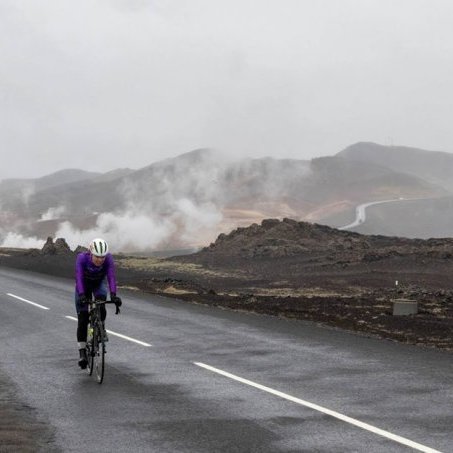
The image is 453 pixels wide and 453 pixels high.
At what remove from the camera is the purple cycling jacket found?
10242 millimetres

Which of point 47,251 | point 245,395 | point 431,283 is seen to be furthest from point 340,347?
point 47,251

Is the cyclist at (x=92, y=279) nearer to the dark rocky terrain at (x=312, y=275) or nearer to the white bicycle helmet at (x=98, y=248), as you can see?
the white bicycle helmet at (x=98, y=248)

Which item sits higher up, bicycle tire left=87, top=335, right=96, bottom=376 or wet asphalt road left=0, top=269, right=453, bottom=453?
bicycle tire left=87, top=335, right=96, bottom=376

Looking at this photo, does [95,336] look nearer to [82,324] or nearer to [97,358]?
[97,358]

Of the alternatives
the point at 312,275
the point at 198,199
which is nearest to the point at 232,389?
the point at 312,275

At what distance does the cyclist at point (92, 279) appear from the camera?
33.1ft

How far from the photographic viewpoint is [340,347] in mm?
13312

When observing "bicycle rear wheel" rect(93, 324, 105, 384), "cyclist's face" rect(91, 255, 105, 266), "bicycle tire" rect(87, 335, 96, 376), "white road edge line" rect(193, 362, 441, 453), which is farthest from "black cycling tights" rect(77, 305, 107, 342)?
"white road edge line" rect(193, 362, 441, 453)

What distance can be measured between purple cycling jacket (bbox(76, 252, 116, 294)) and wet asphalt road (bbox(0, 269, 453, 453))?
1369 millimetres

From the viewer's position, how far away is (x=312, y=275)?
1515 inches

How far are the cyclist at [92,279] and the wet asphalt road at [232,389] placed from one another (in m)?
0.73

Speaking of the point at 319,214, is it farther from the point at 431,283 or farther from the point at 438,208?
the point at 431,283

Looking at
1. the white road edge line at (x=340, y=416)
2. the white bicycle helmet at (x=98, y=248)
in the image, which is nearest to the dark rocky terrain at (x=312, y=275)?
the white road edge line at (x=340, y=416)

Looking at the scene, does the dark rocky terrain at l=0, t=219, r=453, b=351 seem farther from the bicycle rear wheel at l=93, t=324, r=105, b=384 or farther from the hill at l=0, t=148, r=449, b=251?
the hill at l=0, t=148, r=449, b=251
